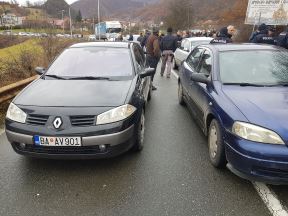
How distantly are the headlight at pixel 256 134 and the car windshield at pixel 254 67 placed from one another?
3.94 ft

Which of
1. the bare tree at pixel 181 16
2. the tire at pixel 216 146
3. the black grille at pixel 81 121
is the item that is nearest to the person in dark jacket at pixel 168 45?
the tire at pixel 216 146

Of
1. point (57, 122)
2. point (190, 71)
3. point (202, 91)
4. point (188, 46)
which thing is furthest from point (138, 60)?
point (188, 46)

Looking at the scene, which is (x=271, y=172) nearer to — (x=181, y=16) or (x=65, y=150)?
(x=65, y=150)

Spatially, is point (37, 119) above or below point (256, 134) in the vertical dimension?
below

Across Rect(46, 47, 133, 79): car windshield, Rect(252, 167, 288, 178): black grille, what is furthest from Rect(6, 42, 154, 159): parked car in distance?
Rect(252, 167, 288, 178): black grille

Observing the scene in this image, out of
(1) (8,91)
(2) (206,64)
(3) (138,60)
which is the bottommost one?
(1) (8,91)

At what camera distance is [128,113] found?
4137mm

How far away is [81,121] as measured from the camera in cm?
391

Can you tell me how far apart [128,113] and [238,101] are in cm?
135

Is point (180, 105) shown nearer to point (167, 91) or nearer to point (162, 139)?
point (167, 91)

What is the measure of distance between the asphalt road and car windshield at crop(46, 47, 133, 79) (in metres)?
1.31

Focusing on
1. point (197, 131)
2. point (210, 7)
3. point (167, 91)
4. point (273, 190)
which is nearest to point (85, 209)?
point (273, 190)

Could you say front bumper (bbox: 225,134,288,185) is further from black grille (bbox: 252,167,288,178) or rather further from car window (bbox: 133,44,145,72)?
car window (bbox: 133,44,145,72)

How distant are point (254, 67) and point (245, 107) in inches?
51.8
